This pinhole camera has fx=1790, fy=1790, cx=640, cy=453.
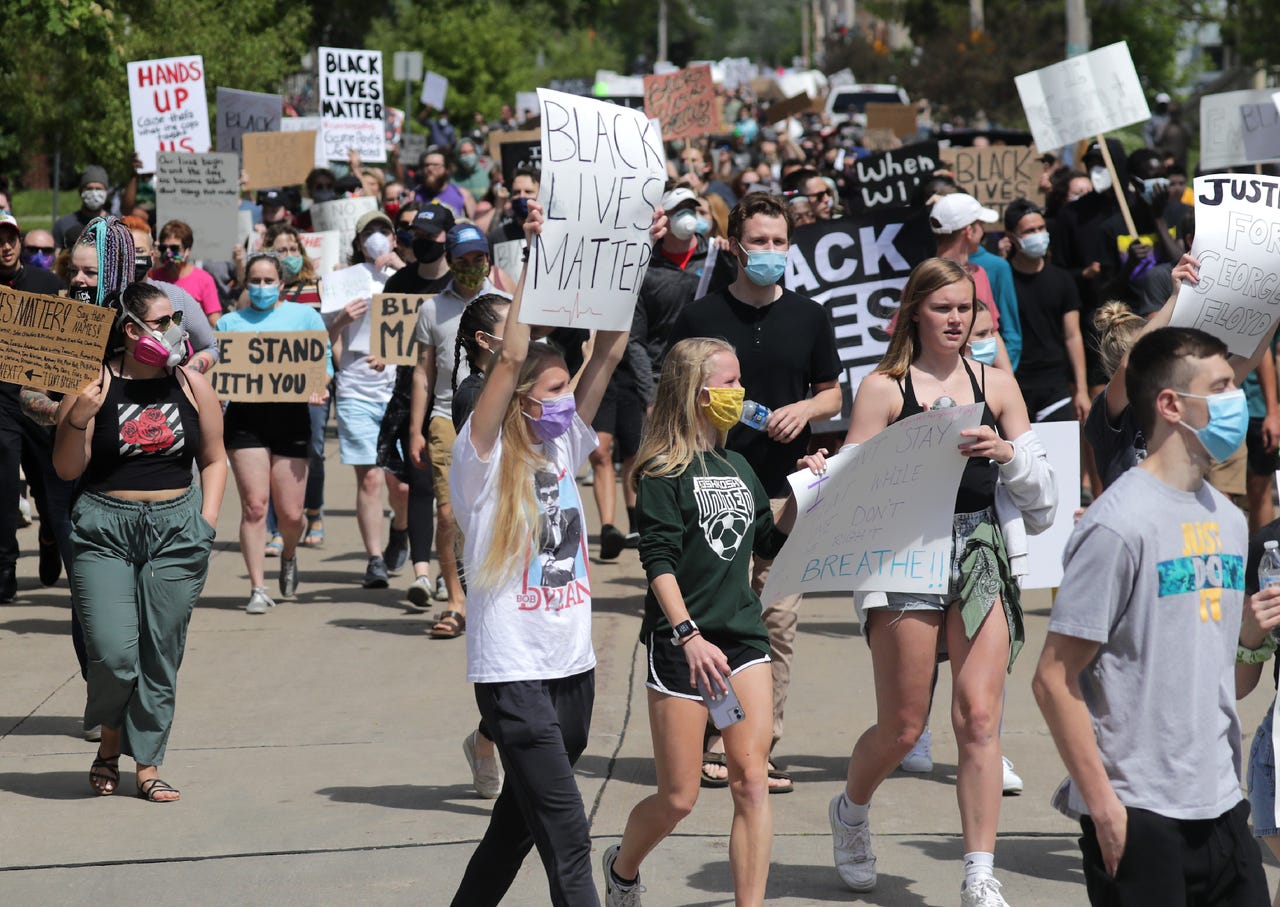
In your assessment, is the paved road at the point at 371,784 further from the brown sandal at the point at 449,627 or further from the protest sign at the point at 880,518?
the protest sign at the point at 880,518

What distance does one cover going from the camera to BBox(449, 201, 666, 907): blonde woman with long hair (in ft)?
14.3

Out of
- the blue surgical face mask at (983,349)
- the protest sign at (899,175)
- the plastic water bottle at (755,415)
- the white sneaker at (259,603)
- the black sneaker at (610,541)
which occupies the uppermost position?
the protest sign at (899,175)

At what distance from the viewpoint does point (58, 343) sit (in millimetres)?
6406

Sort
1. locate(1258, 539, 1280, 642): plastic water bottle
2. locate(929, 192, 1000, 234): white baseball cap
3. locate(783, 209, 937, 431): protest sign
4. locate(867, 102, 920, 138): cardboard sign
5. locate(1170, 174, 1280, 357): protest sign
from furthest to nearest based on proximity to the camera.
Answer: locate(867, 102, 920, 138): cardboard sign → locate(783, 209, 937, 431): protest sign → locate(929, 192, 1000, 234): white baseball cap → locate(1170, 174, 1280, 357): protest sign → locate(1258, 539, 1280, 642): plastic water bottle

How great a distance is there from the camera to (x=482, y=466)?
4469 mm

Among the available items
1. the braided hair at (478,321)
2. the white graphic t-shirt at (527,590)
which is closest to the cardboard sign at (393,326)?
the braided hair at (478,321)

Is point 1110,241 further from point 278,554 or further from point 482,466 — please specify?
point 482,466

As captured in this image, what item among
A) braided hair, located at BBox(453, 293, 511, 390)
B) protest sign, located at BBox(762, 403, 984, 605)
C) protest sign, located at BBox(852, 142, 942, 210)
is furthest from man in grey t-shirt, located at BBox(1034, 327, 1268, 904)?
protest sign, located at BBox(852, 142, 942, 210)

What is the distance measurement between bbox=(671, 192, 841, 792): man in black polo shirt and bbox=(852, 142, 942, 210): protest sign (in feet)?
18.4

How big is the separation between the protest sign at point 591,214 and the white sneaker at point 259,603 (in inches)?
216

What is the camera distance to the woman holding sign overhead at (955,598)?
16.5 feet

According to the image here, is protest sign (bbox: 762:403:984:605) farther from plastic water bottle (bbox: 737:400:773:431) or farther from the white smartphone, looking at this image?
plastic water bottle (bbox: 737:400:773:431)

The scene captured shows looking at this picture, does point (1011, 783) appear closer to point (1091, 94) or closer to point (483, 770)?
point (483, 770)

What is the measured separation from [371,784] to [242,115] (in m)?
11.6
